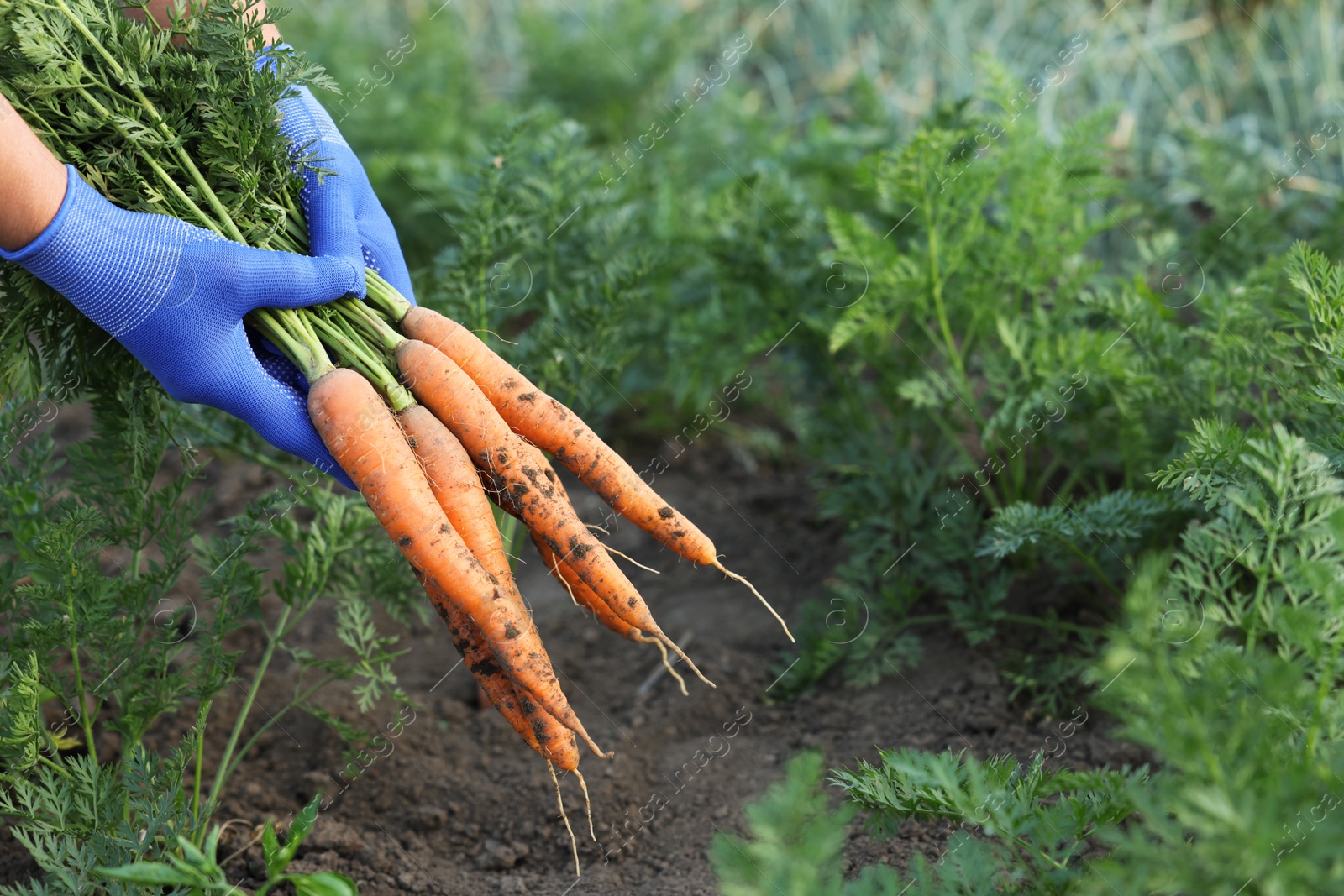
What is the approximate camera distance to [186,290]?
6.05 ft

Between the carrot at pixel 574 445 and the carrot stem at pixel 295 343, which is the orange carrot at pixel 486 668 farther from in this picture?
the carrot stem at pixel 295 343

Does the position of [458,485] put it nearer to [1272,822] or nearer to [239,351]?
[239,351]

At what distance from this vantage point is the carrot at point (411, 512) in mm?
1869

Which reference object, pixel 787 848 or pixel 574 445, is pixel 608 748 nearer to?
pixel 574 445

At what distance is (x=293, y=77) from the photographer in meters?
1.94

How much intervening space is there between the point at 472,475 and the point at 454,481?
4 cm

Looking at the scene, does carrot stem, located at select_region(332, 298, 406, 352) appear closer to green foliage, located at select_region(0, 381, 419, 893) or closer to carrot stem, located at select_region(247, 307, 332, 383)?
carrot stem, located at select_region(247, 307, 332, 383)

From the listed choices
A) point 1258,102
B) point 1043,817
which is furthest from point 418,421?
point 1258,102

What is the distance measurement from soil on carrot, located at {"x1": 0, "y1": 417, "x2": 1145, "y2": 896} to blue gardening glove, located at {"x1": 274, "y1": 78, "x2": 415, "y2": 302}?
1.04 metres

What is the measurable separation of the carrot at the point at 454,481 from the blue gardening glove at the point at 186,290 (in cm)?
19

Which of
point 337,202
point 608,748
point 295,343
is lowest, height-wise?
point 608,748

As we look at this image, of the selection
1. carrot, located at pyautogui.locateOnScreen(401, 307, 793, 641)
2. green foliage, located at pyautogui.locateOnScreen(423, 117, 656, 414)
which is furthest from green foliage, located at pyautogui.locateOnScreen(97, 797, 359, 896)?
green foliage, located at pyautogui.locateOnScreen(423, 117, 656, 414)

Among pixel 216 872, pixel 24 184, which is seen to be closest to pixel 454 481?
Result: pixel 216 872

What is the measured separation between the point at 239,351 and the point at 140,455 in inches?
14.1
